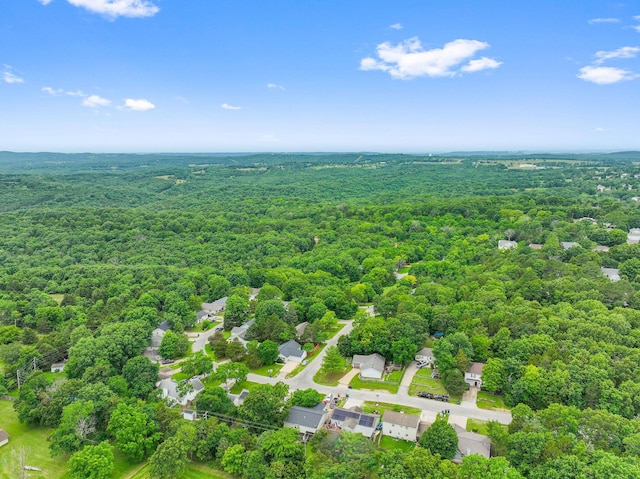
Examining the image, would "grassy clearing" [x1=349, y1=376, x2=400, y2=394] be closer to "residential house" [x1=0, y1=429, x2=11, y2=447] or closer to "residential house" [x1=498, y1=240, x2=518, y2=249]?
"residential house" [x1=0, y1=429, x2=11, y2=447]

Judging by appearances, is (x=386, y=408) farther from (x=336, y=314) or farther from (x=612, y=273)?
(x=612, y=273)

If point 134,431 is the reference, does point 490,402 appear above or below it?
below

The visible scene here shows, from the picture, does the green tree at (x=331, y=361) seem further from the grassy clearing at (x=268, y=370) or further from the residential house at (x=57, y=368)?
the residential house at (x=57, y=368)

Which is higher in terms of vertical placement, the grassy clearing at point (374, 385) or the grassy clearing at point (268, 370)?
the grassy clearing at point (374, 385)

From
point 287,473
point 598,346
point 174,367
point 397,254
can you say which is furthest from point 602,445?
point 397,254

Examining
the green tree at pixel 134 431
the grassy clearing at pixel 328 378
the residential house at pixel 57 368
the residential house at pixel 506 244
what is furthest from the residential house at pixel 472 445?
the residential house at pixel 506 244

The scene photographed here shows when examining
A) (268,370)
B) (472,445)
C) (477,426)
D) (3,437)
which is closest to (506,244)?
(477,426)

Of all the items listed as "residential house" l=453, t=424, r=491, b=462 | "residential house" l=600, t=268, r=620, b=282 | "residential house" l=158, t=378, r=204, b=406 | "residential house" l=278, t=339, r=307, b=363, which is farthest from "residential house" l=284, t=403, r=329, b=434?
"residential house" l=600, t=268, r=620, b=282
